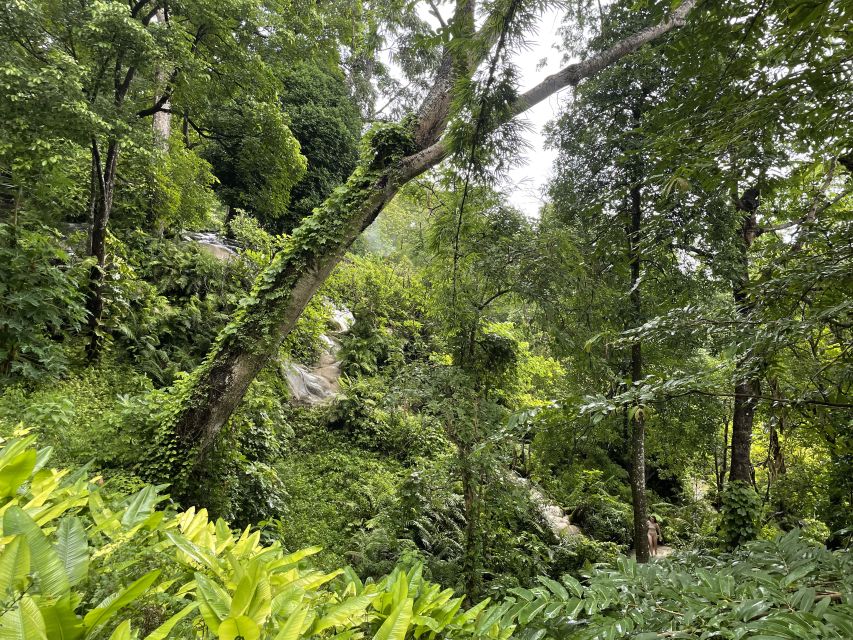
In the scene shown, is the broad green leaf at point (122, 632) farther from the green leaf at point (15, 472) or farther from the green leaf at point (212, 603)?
the green leaf at point (15, 472)

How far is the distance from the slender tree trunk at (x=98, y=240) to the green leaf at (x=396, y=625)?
5.98 meters

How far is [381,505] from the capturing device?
18.4 feet

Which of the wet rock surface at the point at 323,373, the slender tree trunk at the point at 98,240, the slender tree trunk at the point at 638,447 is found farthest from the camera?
the wet rock surface at the point at 323,373

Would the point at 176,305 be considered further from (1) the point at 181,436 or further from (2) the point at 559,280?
(2) the point at 559,280

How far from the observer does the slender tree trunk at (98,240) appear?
525 centimetres

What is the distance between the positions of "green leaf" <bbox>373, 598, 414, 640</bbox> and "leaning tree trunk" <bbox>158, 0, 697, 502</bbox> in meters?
3.28

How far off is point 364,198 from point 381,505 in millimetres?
4047

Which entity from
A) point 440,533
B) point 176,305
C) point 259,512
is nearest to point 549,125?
point 440,533

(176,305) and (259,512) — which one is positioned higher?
(176,305)

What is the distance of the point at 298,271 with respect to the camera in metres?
4.12

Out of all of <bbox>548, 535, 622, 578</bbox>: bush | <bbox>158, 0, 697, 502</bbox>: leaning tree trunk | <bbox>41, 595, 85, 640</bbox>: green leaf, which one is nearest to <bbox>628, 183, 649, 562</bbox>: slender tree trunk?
<bbox>548, 535, 622, 578</bbox>: bush

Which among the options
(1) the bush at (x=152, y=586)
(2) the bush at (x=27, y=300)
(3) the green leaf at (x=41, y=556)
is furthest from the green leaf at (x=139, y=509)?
(2) the bush at (x=27, y=300)

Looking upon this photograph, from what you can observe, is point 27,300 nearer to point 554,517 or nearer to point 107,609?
point 107,609

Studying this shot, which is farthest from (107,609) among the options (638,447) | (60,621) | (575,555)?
(575,555)
